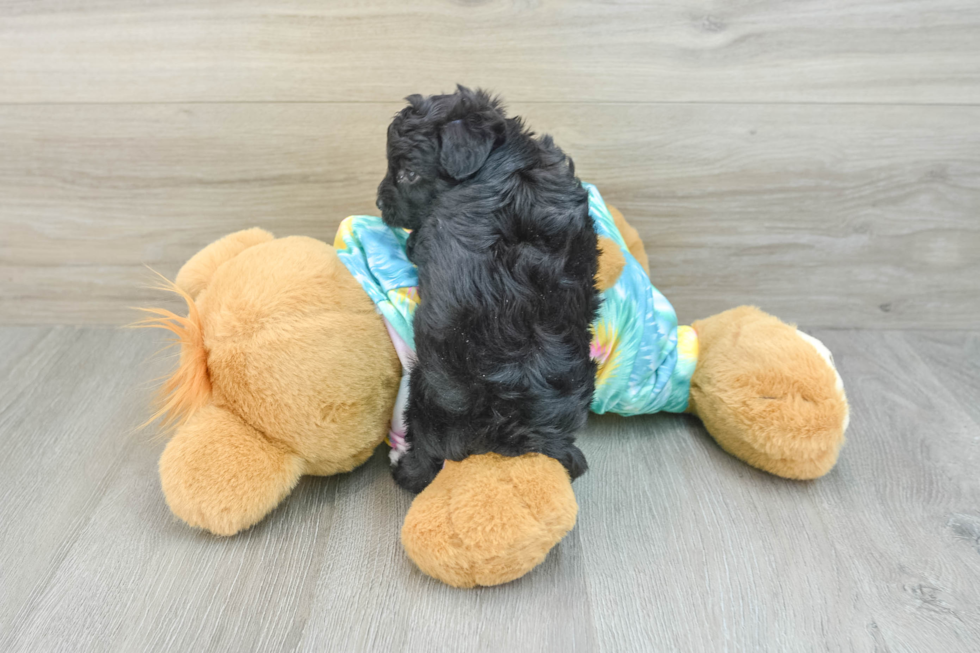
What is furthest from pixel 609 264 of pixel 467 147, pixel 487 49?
pixel 487 49

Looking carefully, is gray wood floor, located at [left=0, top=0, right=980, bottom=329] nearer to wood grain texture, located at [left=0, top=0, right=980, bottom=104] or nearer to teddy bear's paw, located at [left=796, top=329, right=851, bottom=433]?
wood grain texture, located at [left=0, top=0, right=980, bottom=104]

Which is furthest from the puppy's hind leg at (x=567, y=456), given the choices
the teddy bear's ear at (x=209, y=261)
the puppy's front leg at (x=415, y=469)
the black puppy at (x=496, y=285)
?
the teddy bear's ear at (x=209, y=261)

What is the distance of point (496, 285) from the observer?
0.49m

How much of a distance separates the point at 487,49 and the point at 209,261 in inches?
15.3

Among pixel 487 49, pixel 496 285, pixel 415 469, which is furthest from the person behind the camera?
pixel 487 49

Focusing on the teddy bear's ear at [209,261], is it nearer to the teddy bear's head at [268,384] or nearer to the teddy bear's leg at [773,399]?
the teddy bear's head at [268,384]

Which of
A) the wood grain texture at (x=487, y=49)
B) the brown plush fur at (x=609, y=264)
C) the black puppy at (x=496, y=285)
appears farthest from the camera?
the wood grain texture at (x=487, y=49)

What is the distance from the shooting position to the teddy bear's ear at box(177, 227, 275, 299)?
0.62 meters

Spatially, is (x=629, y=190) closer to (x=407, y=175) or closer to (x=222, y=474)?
(x=407, y=175)

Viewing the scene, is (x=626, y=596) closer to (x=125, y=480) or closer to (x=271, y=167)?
(x=125, y=480)

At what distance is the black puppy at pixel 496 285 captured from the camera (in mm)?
493

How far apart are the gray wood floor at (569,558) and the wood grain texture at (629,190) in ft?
0.72

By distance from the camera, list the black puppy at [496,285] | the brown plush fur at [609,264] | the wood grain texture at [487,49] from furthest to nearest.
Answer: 1. the wood grain texture at [487,49]
2. the brown plush fur at [609,264]
3. the black puppy at [496,285]

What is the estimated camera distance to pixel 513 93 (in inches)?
29.9
